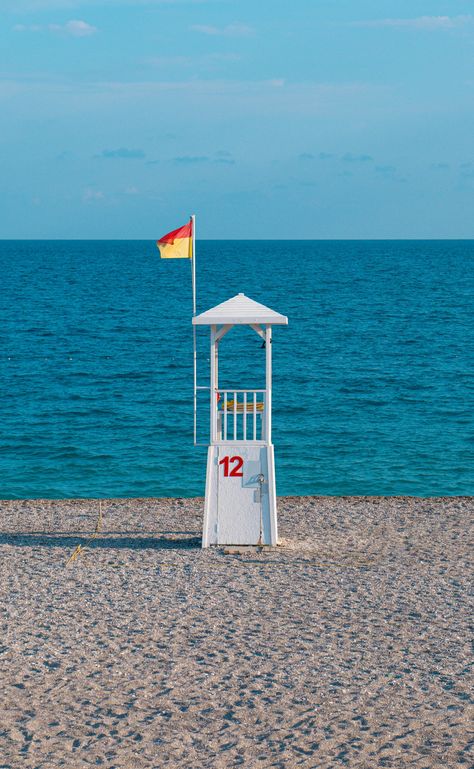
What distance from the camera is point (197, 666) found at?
9.47 m

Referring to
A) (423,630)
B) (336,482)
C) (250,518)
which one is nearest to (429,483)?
(336,482)

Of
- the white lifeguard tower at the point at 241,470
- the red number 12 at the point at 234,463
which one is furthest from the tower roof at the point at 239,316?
the red number 12 at the point at 234,463

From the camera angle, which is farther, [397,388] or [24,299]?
[24,299]

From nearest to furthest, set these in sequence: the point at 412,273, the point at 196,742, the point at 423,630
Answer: the point at 196,742 → the point at 423,630 → the point at 412,273

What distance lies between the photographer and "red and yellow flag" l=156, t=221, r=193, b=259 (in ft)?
48.1

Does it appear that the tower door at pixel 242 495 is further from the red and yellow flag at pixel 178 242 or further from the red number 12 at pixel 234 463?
the red and yellow flag at pixel 178 242

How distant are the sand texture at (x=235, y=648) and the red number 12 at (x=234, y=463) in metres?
1.17

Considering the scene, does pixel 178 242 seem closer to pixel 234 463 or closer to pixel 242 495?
pixel 234 463

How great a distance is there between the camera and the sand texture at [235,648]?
7.80 meters

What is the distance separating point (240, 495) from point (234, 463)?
0.49 metres

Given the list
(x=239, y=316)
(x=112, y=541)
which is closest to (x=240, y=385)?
(x=112, y=541)

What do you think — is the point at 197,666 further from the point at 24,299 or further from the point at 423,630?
the point at 24,299

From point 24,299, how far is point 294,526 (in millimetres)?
55333

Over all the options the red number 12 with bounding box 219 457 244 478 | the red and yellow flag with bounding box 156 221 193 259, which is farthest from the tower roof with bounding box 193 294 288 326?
the red number 12 with bounding box 219 457 244 478
